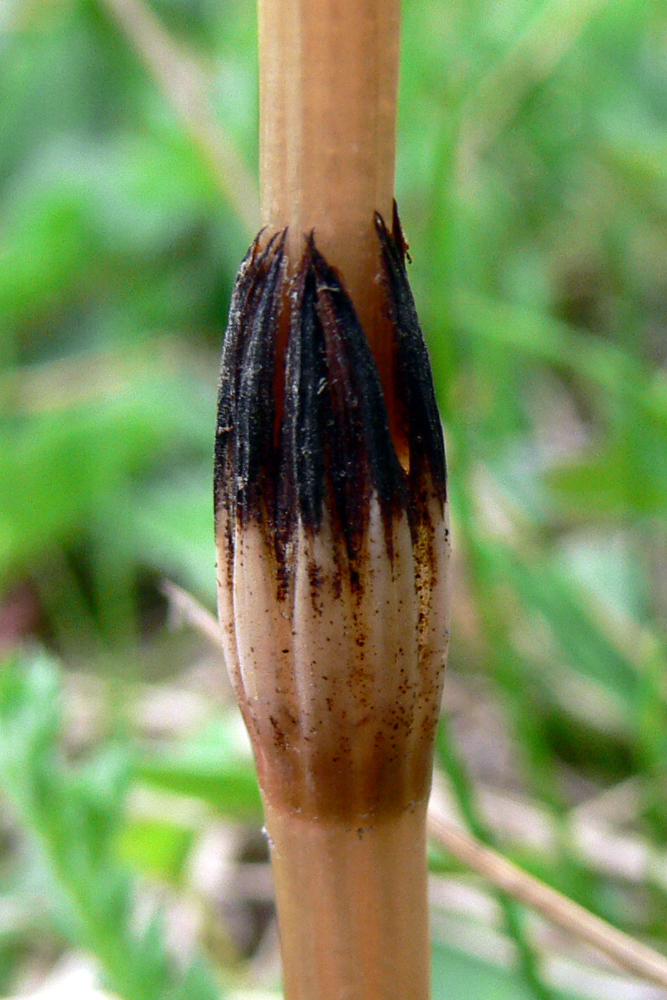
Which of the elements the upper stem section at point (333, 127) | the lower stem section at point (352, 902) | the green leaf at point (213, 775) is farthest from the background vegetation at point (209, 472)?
the upper stem section at point (333, 127)

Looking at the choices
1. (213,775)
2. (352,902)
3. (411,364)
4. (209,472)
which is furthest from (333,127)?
(209,472)

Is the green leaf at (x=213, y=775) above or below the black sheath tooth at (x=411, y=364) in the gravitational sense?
above

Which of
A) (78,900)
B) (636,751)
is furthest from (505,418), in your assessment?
(78,900)

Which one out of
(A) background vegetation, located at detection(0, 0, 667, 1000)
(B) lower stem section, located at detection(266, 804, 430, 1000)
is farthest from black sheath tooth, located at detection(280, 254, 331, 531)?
(A) background vegetation, located at detection(0, 0, 667, 1000)

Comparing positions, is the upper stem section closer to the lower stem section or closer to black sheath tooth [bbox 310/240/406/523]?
black sheath tooth [bbox 310/240/406/523]

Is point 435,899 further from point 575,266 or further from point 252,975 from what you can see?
point 575,266

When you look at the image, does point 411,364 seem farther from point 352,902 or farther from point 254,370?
point 352,902

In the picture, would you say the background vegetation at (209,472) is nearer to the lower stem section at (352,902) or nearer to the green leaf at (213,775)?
the green leaf at (213,775)

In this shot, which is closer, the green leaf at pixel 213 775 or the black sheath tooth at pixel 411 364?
the black sheath tooth at pixel 411 364
